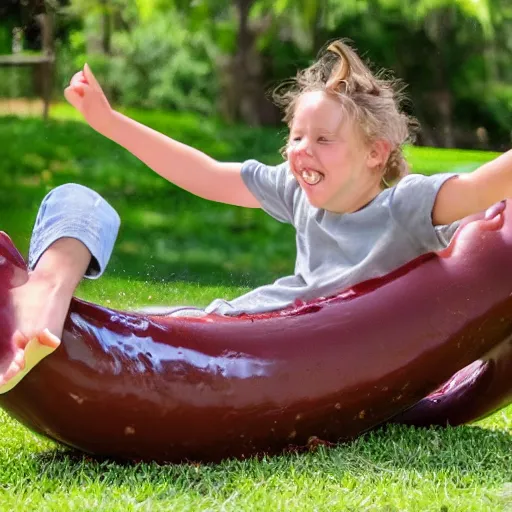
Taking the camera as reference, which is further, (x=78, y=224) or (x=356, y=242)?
(x=356, y=242)

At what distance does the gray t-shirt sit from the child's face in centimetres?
5

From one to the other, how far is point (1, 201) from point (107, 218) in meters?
7.68

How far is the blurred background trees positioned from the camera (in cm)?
1135

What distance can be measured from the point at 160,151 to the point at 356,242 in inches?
23.2

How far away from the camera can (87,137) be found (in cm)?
1116

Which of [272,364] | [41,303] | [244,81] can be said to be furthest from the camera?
[244,81]

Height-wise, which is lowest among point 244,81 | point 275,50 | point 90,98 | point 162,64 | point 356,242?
point 244,81

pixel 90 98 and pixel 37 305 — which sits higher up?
pixel 90 98

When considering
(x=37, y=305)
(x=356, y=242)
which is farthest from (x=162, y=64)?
(x=37, y=305)

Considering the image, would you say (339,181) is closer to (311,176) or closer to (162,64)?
(311,176)

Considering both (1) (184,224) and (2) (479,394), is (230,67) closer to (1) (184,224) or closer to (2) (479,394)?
(1) (184,224)

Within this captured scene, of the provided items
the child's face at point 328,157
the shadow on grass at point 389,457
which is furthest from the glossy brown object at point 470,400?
the child's face at point 328,157

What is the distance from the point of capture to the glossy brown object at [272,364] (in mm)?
2088

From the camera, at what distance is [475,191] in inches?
88.0
